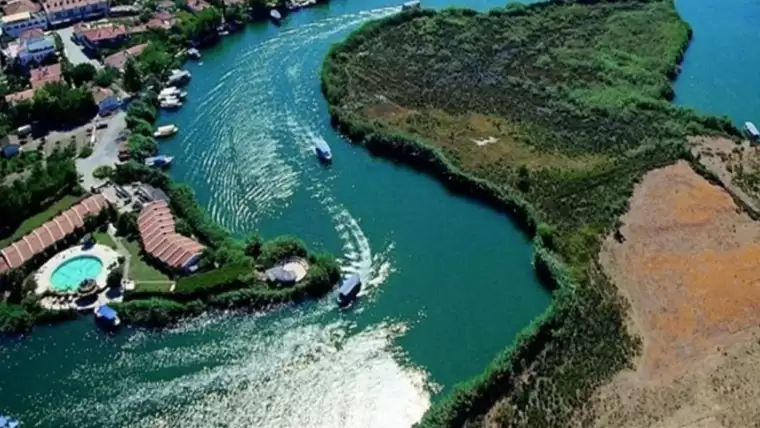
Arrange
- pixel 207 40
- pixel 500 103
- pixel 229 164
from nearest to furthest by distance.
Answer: pixel 229 164 < pixel 500 103 < pixel 207 40

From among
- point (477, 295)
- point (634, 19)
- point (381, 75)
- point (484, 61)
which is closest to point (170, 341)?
point (477, 295)

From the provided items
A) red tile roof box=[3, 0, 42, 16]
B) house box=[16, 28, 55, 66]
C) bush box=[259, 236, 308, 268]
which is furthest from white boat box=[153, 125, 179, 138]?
red tile roof box=[3, 0, 42, 16]

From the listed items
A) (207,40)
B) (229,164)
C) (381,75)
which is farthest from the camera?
(207,40)

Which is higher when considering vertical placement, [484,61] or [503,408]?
[484,61]

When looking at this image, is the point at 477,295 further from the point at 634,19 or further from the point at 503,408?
the point at 634,19

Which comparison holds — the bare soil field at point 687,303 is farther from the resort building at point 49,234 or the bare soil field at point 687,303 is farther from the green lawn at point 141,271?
the resort building at point 49,234

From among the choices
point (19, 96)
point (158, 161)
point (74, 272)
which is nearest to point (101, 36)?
point (19, 96)

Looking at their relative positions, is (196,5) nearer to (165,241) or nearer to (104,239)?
(104,239)
